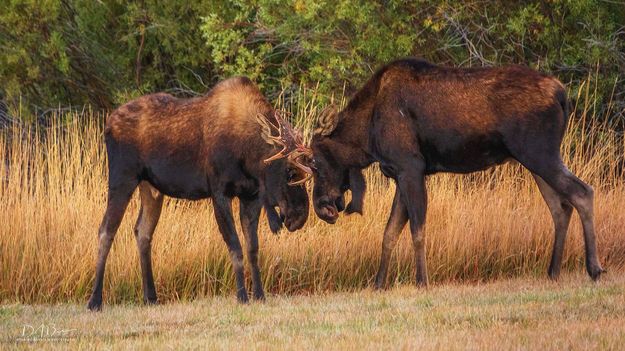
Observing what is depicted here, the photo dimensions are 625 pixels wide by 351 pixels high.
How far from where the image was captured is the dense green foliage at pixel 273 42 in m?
18.5

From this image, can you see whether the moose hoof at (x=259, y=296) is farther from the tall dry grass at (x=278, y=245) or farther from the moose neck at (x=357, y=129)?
the moose neck at (x=357, y=129)

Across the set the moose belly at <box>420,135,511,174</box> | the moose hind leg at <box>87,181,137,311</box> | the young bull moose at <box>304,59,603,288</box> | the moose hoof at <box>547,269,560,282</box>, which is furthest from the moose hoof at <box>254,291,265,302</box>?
the moose hoof at <box>547,269,560,282</box>

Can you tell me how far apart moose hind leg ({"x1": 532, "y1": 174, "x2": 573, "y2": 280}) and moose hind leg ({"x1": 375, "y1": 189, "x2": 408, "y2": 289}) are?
1440 mm

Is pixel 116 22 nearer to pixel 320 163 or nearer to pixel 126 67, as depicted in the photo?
pixel 126 67

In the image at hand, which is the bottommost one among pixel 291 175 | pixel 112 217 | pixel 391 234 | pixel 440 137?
pixel 391 234

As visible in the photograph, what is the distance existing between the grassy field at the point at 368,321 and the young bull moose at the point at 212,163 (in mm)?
715

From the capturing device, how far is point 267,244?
1335 centimetres

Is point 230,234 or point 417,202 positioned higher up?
point 417,202

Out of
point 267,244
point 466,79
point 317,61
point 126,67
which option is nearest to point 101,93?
point 126,67

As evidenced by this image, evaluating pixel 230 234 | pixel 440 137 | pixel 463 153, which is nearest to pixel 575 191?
pixel 463 153

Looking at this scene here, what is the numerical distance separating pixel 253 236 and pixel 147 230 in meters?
1.28

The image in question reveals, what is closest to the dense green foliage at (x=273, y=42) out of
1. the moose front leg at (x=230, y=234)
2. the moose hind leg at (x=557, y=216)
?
the moose hind leg at (x=557, y=216)

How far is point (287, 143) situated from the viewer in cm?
1176
